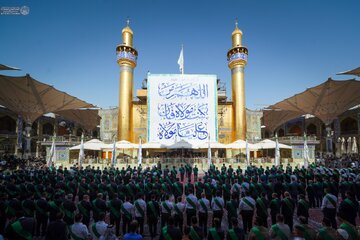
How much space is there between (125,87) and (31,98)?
11101 millimetres

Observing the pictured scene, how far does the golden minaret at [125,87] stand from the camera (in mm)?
→ 28234

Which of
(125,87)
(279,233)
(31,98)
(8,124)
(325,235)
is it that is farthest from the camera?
(8,124)

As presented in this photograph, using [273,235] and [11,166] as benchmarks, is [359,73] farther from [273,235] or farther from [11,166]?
[11,166]

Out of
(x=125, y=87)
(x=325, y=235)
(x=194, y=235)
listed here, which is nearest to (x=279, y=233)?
(x=325, y=235)

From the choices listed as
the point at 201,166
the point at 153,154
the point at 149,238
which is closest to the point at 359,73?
the point at 201,166

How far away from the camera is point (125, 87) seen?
29.0 metres

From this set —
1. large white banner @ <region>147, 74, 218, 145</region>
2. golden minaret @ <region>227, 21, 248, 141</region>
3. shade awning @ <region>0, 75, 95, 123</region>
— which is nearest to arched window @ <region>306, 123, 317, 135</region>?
golden minaret @ <region>227, 21, 248, 141</region>

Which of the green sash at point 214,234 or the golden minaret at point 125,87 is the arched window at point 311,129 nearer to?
the golden minaret at point 125,87

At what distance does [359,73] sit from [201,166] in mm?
17917

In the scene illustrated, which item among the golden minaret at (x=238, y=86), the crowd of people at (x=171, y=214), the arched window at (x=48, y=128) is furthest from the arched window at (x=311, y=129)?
the arched window at (x=48, y=128)

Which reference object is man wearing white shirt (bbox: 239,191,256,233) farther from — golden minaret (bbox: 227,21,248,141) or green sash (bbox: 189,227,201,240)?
golden minaret (bbox: 227,21,248,141)

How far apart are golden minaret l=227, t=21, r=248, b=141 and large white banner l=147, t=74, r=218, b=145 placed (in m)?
3.48

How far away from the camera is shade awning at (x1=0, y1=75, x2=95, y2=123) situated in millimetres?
24922

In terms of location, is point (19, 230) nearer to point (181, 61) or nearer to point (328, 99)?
point (181, 61)
